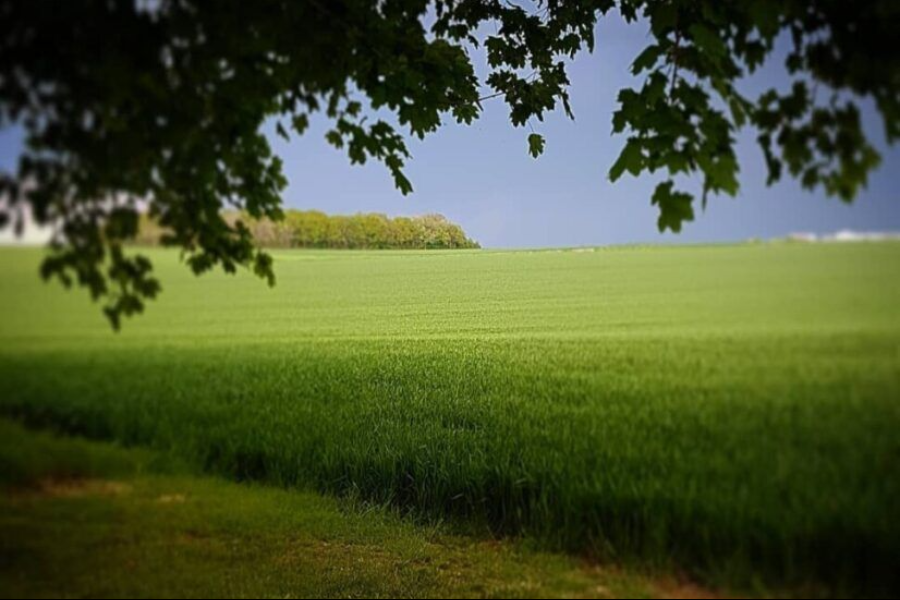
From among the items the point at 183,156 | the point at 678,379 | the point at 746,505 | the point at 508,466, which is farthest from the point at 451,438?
the point at 183,156

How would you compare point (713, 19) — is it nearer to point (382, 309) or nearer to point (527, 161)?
point (527, 161)

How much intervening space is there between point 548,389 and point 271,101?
6.92ft

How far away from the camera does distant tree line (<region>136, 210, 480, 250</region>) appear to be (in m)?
3.53

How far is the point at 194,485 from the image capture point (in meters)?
3.72

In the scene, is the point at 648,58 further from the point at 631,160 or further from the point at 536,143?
the point at 536,143

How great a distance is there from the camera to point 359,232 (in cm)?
418

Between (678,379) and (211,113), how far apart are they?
2420 mm

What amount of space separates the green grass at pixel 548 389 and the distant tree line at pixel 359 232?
83 millimetres

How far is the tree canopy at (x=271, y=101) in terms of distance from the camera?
2.34 m

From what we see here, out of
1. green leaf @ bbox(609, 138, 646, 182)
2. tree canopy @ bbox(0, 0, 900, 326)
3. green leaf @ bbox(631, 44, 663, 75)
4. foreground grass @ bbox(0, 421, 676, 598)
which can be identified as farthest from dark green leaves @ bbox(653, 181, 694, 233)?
foreground grass @ bbox(0, 421, 676, 598)

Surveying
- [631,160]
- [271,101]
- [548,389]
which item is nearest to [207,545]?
[548,389]

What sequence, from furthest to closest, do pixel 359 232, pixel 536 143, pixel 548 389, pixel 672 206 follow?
pixel 536 143 → pixel 359 232 → pixel 548 389 → pixel 672 206

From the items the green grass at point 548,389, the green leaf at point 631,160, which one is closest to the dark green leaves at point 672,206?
the green leaf at point 631,160

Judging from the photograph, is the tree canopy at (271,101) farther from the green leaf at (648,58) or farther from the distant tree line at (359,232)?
the distant tree line at (359,232)
